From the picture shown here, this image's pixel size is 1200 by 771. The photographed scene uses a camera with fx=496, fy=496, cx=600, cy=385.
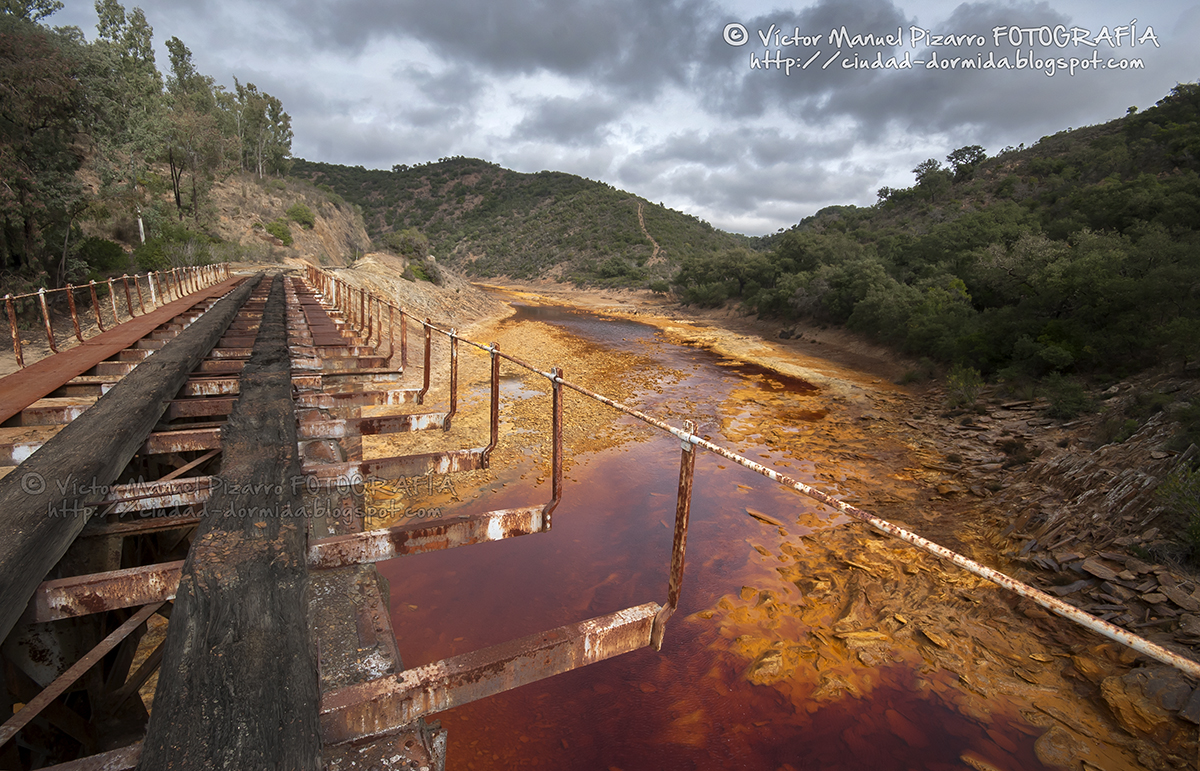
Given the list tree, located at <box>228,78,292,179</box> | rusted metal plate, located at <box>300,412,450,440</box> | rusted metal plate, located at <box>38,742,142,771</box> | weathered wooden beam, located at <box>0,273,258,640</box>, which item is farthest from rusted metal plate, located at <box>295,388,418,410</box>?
tree, located at <box>228,78,292,179</box>

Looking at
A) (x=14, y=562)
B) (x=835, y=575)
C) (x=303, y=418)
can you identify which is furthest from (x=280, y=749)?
(x=835, y=575)

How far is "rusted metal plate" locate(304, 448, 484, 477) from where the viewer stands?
2832mm

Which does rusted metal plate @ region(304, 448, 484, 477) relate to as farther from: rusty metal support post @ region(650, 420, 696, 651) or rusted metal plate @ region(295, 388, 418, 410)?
rusty metal support post @ region(650, 420, 696, 651)

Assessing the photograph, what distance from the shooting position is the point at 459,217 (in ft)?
307

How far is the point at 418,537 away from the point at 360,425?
1.63 meters

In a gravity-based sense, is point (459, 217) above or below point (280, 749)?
above

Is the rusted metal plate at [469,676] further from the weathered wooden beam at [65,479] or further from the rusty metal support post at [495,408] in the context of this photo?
the rusty metal support post at [495,408]

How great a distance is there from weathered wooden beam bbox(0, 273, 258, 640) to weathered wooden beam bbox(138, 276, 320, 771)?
0.46m

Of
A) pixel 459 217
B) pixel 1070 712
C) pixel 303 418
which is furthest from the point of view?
pixel 459 217

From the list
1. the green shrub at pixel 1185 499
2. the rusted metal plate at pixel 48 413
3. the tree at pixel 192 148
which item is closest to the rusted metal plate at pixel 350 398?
the rusted metal plate at pixel 48 413

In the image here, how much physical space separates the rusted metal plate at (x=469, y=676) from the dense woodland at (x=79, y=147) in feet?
61.2

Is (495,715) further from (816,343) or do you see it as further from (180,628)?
(816,343)

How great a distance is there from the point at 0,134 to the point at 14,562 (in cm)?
1891

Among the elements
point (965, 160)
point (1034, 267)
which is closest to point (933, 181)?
point (965, 160)
